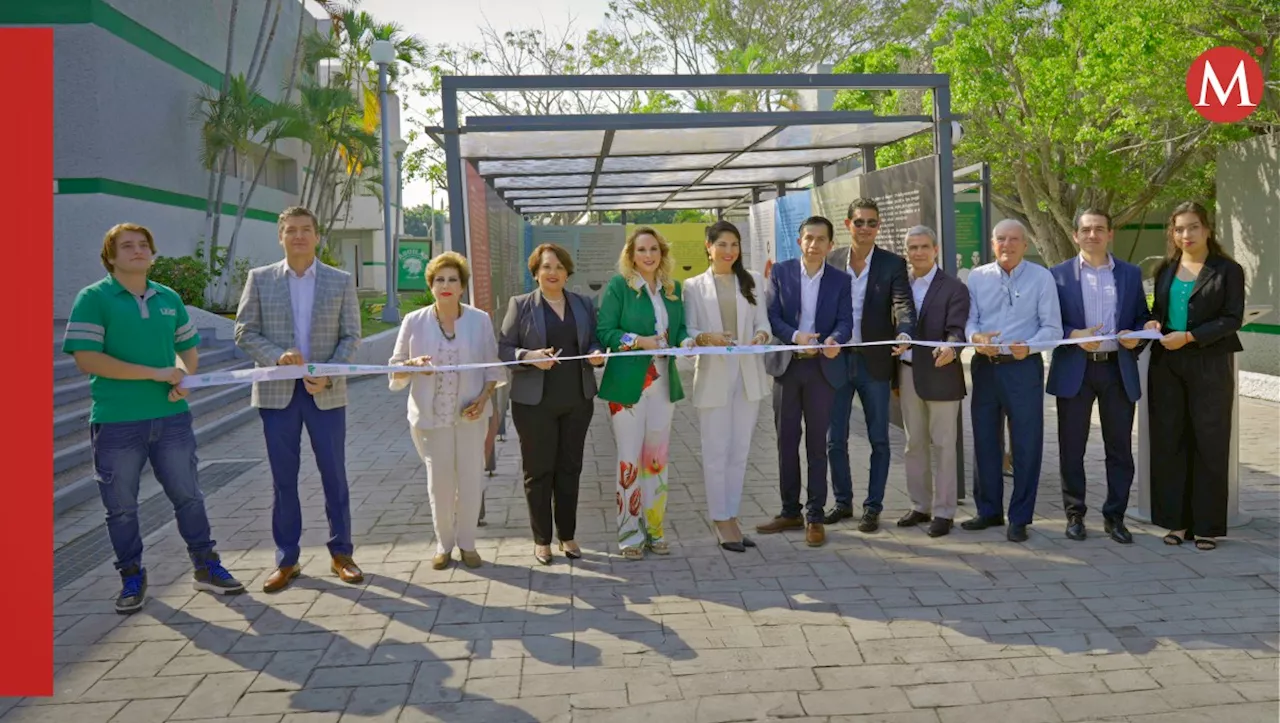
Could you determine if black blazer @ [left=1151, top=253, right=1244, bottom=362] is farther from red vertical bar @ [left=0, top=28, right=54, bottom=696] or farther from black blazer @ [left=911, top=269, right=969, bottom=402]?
red vertical bar @ [left=0, top=28, right=54, bottom=696]

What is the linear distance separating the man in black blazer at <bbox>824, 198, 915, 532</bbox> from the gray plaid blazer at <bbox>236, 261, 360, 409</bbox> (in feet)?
9.49

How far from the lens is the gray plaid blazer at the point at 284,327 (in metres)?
5.20

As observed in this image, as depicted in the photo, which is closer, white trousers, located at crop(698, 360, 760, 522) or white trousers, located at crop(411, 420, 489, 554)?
white trousers, located at crop(411, 420, 489, 554)

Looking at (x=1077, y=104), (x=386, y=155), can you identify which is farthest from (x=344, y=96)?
(x=1077, y=104)

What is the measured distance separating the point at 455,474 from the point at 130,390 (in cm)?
170

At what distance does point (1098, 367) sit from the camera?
5.82 m

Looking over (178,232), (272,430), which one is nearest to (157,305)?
(272,430)

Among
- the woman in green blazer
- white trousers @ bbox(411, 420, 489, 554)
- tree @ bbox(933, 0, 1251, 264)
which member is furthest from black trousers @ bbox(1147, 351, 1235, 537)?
tree @ bbox(933, 0, 1251, 264)

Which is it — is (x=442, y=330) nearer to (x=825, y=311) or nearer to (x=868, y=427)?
(x=825, y=311)

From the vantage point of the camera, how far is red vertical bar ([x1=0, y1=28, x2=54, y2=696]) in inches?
170

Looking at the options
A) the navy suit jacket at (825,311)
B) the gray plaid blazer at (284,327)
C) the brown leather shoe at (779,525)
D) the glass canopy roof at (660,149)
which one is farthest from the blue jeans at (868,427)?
the gray plaid blazer at (284,327)

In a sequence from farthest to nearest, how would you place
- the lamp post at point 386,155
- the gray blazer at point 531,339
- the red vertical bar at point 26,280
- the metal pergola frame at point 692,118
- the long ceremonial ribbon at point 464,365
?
the lamp post at point 386,155 → the metal pergola frame at point 692,118 → the gray blazer at point 531,339 → the long ceremonial ribbon at point 464,365 → the red vertical bar at point 26,280

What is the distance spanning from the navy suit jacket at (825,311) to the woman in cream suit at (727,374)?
215 millimetres

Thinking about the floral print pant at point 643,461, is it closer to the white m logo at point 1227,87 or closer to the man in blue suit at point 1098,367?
the man in blue suit at point 1098,367
